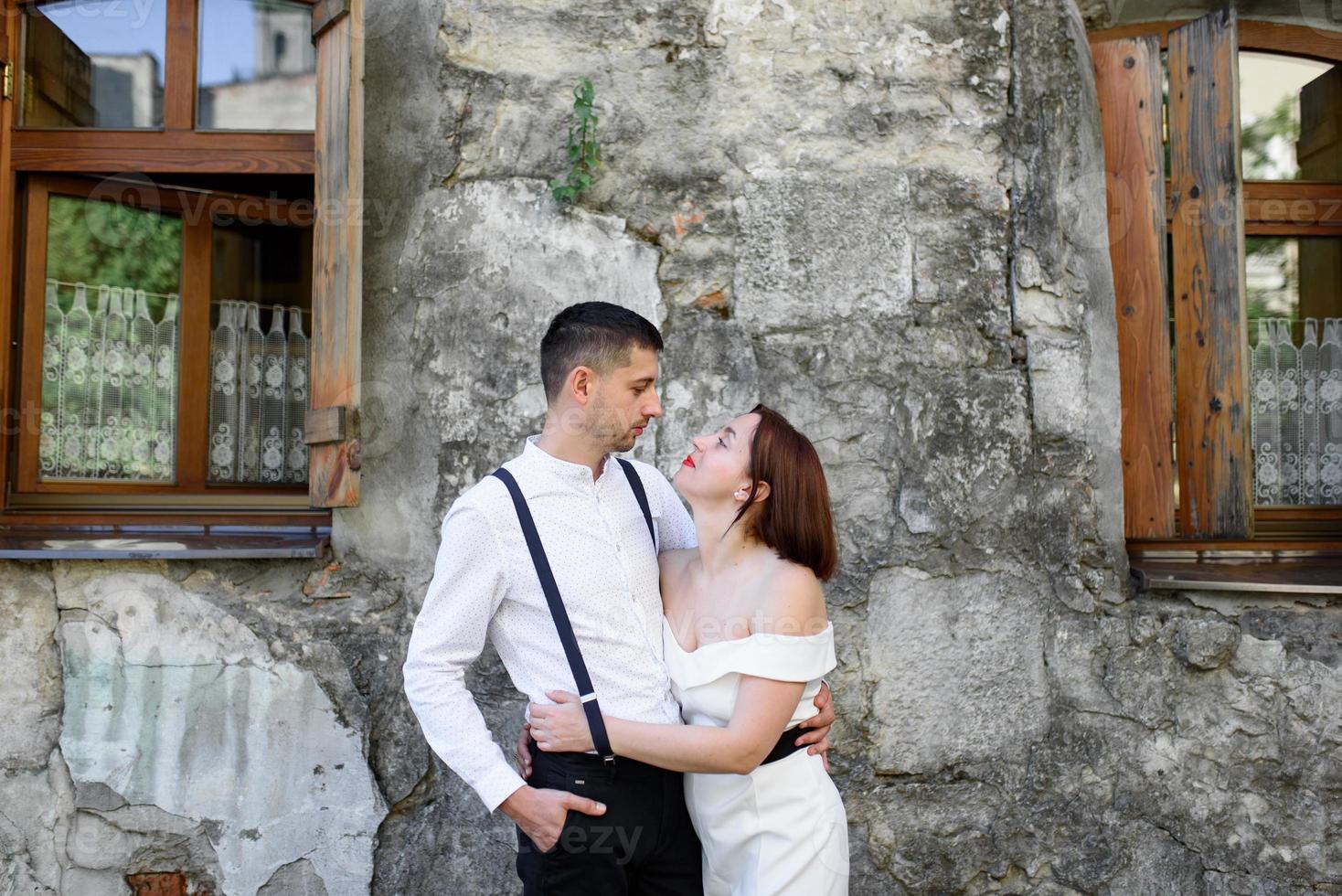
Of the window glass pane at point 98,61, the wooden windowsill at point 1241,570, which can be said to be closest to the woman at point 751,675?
the wooden windowsill at point 1241,570

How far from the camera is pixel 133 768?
2871 millimetres

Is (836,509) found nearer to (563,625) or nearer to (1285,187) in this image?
(563,625)

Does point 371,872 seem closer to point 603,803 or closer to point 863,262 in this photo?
point 603,803

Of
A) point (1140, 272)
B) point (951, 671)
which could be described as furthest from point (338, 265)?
point (1140, 272)

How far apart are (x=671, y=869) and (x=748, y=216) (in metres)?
1.84

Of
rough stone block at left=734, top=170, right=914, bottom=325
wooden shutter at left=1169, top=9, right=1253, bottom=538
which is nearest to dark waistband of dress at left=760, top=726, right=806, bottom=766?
rough stone block at left=734, top=170, right=914, bottom=325

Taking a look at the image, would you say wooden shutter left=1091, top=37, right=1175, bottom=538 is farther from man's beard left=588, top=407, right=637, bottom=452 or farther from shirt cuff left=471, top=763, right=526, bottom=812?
shirt cuff left=471, top=763, right=526, bottom=812

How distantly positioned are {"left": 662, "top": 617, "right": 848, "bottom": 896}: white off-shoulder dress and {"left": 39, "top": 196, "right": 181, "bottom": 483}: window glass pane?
6.77ft

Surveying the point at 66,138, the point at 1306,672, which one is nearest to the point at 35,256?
the point at 66,138

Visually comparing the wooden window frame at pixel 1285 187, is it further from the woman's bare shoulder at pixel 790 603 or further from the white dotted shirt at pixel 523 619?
the white dotted shirt at pixel 523 619

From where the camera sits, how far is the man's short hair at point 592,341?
2080mm

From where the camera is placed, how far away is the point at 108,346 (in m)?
3.24

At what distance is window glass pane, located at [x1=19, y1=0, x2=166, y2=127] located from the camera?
3.25 metres

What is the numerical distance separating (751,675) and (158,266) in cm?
247
